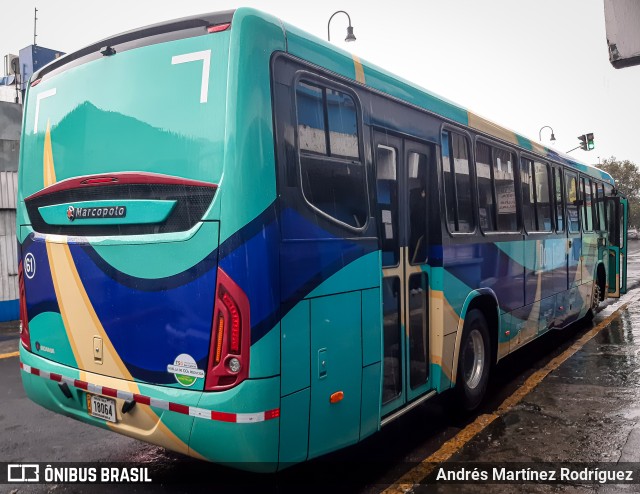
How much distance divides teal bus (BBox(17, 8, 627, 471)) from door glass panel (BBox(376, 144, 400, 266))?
2cm

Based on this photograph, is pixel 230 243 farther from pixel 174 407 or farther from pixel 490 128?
pixel 490 128

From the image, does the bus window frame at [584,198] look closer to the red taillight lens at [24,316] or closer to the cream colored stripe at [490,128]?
the cream colored stripe at [490,128]

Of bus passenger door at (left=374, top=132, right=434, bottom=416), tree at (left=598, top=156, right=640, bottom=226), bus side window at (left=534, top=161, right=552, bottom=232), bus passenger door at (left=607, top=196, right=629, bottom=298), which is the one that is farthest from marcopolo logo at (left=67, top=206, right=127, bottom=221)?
tree at (left=598, top=156, right=640, bottom=226)

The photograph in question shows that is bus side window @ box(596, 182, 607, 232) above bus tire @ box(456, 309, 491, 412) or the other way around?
above

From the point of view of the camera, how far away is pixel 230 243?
9.61ft

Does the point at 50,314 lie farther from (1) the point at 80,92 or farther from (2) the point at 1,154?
(2) the point at 1,154

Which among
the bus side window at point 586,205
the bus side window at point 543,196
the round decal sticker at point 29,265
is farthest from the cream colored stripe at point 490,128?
the round decal sticker at point 29,265

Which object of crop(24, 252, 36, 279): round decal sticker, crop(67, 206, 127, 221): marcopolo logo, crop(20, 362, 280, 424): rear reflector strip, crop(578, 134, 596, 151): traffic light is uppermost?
crop(578, 134, 596, 151): traffic light

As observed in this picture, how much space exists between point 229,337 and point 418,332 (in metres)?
2.06

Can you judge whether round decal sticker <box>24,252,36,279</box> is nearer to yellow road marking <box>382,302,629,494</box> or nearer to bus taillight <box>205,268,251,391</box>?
bus taillight <box>205,268,251,391</box>

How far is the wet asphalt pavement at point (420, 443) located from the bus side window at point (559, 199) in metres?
2.22

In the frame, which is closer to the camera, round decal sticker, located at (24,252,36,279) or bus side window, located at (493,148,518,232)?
round decal sticker, located at (24,252,36,279)

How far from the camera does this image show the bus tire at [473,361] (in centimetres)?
521

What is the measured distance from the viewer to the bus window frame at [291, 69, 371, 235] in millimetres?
3232
